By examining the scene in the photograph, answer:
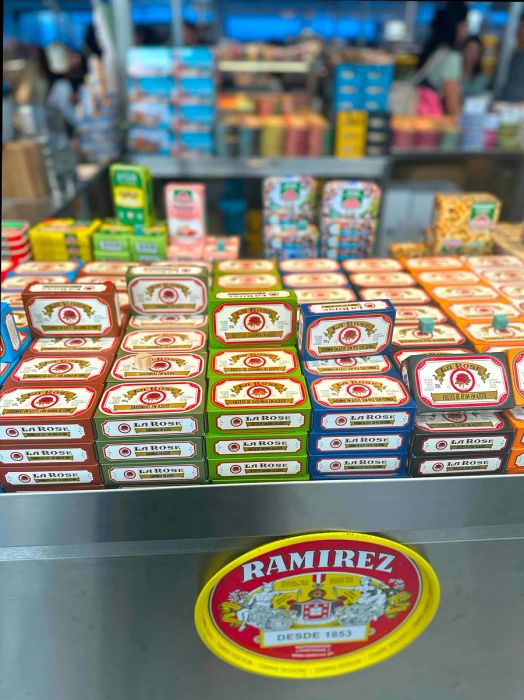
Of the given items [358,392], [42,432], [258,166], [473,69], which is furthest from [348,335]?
[473,69]

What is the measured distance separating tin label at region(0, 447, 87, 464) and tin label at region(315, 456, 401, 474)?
53cm

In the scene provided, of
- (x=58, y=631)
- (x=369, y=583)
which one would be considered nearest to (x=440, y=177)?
(x=369, y=583)

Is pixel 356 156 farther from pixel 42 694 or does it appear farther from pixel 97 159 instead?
pixel 42 694

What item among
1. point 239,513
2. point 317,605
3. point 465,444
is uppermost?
point 465,444

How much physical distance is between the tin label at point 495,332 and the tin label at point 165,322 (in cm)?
76

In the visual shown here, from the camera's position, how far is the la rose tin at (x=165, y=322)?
4.81ft

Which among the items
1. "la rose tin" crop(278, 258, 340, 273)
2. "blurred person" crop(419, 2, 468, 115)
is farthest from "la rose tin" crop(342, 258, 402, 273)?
"blurred person" crop(419, 2, 468, 115)

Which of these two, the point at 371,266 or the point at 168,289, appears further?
the point at 371,266

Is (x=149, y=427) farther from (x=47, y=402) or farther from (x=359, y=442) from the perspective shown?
(x=359, y=442)

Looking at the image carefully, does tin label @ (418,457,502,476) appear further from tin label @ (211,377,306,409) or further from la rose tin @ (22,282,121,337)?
la rose tin @ (22,282,121,337)

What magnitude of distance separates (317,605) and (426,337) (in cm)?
76

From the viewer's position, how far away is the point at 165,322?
149 cm

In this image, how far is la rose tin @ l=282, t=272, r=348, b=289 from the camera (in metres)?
1.74

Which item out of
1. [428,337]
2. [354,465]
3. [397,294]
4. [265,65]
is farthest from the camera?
[265,65]
